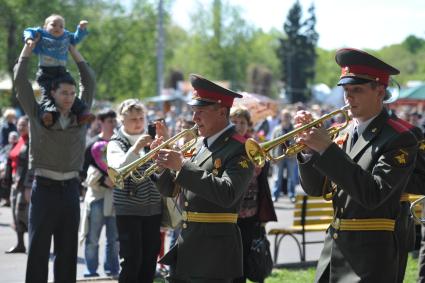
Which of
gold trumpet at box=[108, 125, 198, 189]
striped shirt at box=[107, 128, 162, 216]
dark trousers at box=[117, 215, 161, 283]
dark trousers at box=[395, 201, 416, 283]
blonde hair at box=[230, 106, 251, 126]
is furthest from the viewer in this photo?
blonde hair at box=[230, 106, 251, 126]

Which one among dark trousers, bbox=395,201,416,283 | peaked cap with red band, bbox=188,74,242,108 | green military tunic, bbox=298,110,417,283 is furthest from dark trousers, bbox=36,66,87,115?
dark trousers, bbox=395,201,416,283

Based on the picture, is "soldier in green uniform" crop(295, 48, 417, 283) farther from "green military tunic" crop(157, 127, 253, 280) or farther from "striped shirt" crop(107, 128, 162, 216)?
"striped shirt" crop(107, 128, 162, 216)

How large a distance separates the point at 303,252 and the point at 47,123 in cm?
466

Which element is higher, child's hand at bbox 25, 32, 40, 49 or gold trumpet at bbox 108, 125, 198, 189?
child's hand at bbox 25, 32, 40, 49

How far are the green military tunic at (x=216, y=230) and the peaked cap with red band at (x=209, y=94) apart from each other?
9.1 inches

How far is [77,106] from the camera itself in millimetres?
7379

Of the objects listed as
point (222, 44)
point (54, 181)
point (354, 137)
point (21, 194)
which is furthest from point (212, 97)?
point (222, 44)

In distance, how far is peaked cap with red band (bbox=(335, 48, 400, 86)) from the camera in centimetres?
484

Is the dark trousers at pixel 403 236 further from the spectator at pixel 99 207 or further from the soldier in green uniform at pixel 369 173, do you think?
the spectator at pixel 99 207

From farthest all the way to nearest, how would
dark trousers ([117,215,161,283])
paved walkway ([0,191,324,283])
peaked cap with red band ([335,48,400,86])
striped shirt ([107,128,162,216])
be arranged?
1. paved walkway ([0,191,324,283])
2. striped shirt ([107,128,162,216])
3. dark trousers ([117,215,161,283])
4. peaked cap with red band ([335,48,400,86])

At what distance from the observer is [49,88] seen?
739 centimetres

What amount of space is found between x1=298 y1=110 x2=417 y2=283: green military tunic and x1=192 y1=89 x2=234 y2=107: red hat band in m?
0.88

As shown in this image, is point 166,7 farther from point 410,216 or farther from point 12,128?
point 410,216

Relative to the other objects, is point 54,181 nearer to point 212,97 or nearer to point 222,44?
point 212,97
